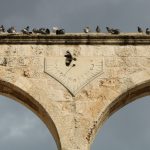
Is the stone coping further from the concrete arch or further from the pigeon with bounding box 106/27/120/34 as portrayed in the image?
the concrete arch

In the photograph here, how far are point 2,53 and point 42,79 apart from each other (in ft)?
4.77

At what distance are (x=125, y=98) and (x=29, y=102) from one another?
2.74 m

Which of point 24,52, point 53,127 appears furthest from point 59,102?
point 24,52

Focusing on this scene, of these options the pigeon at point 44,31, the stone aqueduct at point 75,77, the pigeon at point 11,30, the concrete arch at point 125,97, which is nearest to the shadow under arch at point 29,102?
the stone aqueduct at point 75,77

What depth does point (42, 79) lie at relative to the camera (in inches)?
795

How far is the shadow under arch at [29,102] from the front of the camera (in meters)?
19.7

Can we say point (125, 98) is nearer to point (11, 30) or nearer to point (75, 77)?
point (75, 77)

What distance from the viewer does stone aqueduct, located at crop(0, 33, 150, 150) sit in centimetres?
1953

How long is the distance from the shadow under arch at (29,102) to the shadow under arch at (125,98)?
1278 millimetres

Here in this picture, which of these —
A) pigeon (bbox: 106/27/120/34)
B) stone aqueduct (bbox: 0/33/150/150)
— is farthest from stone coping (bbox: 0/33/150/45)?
pigeon (bbox: 106/27/120/34)

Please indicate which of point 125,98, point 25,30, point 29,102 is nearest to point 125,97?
point 125,98

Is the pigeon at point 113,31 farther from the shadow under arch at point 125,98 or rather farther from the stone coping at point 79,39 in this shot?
the shadow under arch at point 125,98

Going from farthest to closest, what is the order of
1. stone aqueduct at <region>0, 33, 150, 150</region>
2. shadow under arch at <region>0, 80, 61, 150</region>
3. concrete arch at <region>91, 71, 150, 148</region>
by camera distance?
concrete arch at <region>91, 71, 150, 148</region>, shadow under arch at <region>0, 80, 61, 150</region>, stone aqueduct at <region>0, 33, 150, 150</region>

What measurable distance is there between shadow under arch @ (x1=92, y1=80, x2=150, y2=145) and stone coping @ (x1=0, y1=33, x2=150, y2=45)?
134cm
